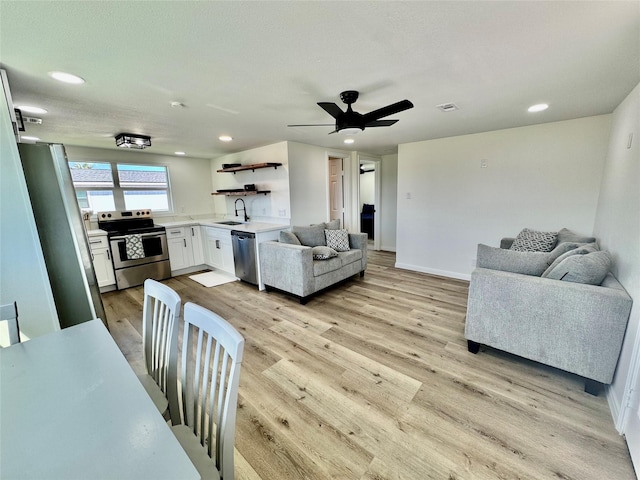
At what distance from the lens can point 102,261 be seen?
380 centimetres

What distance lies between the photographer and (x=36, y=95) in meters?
2.12

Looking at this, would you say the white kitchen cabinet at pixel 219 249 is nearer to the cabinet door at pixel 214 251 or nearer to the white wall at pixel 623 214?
the cabinet door at pixel 214 251

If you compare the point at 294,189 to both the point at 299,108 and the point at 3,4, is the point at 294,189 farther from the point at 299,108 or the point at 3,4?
the point at 3,4

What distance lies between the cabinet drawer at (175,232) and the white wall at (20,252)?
8.59 ft

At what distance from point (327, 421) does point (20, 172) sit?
261 cm

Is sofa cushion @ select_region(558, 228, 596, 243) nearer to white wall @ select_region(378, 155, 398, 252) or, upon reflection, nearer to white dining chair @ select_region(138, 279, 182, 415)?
white wall @ select_region(378, 155, 398, 252)

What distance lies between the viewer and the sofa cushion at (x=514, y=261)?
82.4 inches

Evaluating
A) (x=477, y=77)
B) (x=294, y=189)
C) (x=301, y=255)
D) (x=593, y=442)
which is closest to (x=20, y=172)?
(x=301, y=255)

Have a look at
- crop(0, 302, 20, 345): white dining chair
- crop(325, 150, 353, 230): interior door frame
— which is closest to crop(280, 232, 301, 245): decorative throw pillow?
crop(325, 150, 353, 230): interior door frame

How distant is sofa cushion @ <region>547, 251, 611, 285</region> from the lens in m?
1.80

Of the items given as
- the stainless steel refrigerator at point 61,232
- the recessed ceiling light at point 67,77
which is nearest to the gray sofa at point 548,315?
the stainless steel refrigerator at point 61,232

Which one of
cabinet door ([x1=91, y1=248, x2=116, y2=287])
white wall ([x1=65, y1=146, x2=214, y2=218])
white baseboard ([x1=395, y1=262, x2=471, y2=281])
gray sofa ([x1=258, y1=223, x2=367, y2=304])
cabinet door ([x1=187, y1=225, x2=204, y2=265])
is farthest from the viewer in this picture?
cabinet door ([x1=187, y1=225, x2=204, y2=265])

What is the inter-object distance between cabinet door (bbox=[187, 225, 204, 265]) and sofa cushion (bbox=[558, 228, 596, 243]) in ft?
17.6

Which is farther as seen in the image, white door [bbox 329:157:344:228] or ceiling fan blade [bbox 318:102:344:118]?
white door [bbox 329:157:344:228]
